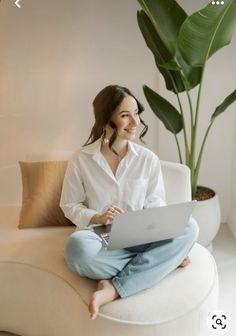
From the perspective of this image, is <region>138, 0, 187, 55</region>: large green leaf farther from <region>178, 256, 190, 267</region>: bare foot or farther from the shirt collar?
<region>178, 256, 190, 267</region>: bare foot

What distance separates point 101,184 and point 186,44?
641 millimetres

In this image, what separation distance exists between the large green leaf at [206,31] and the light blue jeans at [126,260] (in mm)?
714

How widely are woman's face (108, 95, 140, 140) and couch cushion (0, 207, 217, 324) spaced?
0.49 meters

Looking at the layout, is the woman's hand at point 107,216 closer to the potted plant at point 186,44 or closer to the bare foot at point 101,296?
the bare foot at point 101,296

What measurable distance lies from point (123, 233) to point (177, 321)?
0.99 feet

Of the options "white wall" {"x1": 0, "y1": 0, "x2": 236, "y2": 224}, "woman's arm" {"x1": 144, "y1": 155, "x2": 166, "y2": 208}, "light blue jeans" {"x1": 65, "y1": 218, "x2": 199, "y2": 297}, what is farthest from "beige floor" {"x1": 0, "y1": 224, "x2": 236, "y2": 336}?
"white wall" {"x1": 0, "y1": 0, "x2": 236, "y2": 224}

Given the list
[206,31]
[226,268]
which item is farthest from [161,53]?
[226,268]

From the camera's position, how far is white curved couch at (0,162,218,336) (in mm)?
1199

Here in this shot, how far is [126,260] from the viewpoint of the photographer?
1390 millimetres

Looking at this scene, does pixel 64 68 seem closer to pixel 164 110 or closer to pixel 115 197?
pixel 164 110

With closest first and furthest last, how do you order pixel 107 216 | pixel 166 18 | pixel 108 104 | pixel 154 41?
pixel 107 216 < pixel 108 104 < pixel 166 18 < pixel 154 41

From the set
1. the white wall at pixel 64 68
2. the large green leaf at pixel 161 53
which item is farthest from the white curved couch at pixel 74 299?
the large green leaf at pixel 161 53

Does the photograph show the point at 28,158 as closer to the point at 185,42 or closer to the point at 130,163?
the point at 130,163

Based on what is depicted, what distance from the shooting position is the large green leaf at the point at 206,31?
4.88 ft
